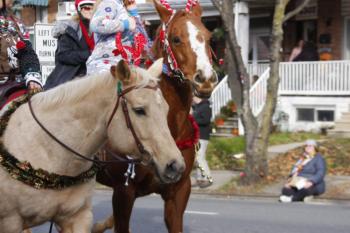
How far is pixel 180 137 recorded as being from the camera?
686 centimetres

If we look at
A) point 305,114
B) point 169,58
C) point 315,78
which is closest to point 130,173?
point 169,58

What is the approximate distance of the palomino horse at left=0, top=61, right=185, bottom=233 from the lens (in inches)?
201

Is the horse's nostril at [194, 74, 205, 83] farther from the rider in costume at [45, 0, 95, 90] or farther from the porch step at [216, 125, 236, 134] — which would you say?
the porch step at [216, 125, 236, 134]

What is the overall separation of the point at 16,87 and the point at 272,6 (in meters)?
20.5

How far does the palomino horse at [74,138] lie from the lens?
511 cm

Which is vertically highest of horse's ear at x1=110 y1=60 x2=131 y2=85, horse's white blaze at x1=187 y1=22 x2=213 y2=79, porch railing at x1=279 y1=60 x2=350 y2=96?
horse's white blaze at x1=187 y1=22 x2=213 y2=79

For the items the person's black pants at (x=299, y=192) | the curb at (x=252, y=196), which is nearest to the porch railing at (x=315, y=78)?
the curb at (x=252, y=196)

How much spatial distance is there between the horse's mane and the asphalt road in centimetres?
Result: 496

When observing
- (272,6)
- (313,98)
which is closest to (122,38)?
(313,98)

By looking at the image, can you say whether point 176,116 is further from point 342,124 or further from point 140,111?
point 342,124

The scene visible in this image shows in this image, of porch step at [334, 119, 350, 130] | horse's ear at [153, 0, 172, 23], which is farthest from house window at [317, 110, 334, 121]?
horse's ear at [153, 0, 172, 23]

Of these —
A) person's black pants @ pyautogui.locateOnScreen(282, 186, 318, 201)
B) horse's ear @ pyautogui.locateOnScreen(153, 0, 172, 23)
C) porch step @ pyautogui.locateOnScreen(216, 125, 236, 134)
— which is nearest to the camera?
horse's ear @ pyautogui.locateOnScreen(153, 0, 172, 23)

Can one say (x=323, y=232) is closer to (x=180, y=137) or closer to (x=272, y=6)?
(x=180, y=137)

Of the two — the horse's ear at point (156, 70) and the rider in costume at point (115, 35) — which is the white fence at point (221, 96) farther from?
the horse's ear at point (156, 70)
